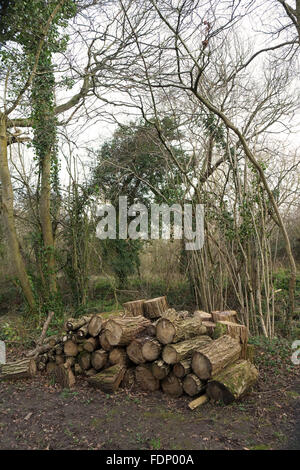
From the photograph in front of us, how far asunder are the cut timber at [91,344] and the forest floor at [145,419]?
0.33m

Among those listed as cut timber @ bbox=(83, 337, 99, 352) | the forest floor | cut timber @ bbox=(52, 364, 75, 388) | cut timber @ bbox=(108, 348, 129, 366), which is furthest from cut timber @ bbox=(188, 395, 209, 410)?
cut timber @ bbox=(52, 364, 75, 388)

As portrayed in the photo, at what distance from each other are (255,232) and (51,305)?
3515 millimetres

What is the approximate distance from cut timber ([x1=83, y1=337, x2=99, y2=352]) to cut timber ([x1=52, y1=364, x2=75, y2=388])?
0.87ft

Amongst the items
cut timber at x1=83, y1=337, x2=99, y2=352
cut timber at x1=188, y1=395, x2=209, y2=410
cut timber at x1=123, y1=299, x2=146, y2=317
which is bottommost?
cut timber at x1=188, y1=395, x2=209, y2=410

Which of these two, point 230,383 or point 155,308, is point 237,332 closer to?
point 230,383

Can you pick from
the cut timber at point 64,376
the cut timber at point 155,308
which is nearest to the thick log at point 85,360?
the cut timber at point 64,376

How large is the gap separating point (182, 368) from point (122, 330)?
643mm

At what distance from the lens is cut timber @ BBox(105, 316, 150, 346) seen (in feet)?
10.3

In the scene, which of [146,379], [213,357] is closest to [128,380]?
[146,379]

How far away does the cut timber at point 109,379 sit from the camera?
120 inches

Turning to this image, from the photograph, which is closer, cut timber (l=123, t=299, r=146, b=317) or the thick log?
the thick log

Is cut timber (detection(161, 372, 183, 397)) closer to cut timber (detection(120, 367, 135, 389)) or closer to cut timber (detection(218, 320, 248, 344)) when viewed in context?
cut timber (detection(120, 367, 135, 389))

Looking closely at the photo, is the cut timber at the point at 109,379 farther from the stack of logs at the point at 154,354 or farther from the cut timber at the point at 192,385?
the cut timber at the point at 192,385
